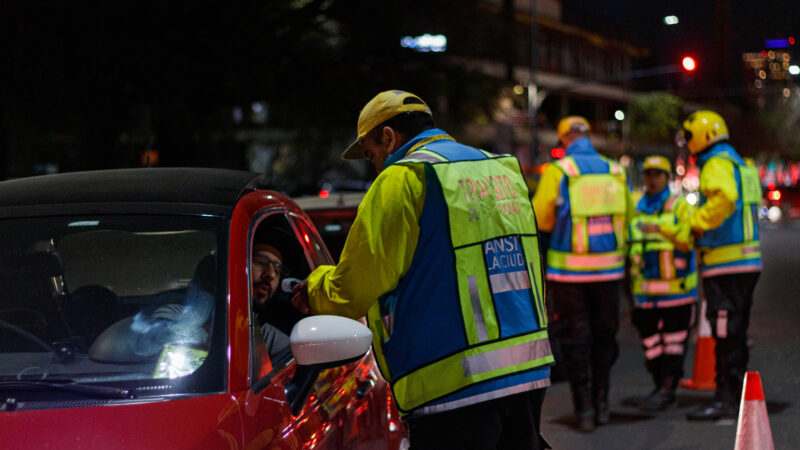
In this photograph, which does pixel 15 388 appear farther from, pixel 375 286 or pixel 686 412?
pixel 686 412

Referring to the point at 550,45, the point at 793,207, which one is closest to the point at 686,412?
the point at 793,207

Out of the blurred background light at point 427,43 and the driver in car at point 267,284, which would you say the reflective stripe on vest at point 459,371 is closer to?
the driver in car at point 267,284

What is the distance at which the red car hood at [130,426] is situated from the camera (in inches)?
101

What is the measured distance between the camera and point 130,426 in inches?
104

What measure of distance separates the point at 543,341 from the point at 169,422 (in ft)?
3.81

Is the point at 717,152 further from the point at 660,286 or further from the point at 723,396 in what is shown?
the point at 723,396

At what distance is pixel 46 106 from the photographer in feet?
59.5

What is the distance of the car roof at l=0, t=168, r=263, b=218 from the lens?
348cm

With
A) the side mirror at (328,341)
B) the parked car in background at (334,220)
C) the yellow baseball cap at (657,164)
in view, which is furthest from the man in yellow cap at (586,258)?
the side mirror at (328,341)

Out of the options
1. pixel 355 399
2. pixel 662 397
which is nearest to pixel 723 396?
pixel 662 397

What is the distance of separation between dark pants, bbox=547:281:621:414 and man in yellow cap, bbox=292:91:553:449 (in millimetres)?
4239

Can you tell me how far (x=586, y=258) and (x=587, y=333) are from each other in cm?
50

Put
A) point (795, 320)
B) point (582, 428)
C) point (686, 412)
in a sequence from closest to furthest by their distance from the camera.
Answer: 1. point (582, 428)
2. point (686, 412)
3. point (795, 320)

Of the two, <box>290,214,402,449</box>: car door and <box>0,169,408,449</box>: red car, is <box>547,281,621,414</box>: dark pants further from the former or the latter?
<box>0,169,408,449</box>: red car
